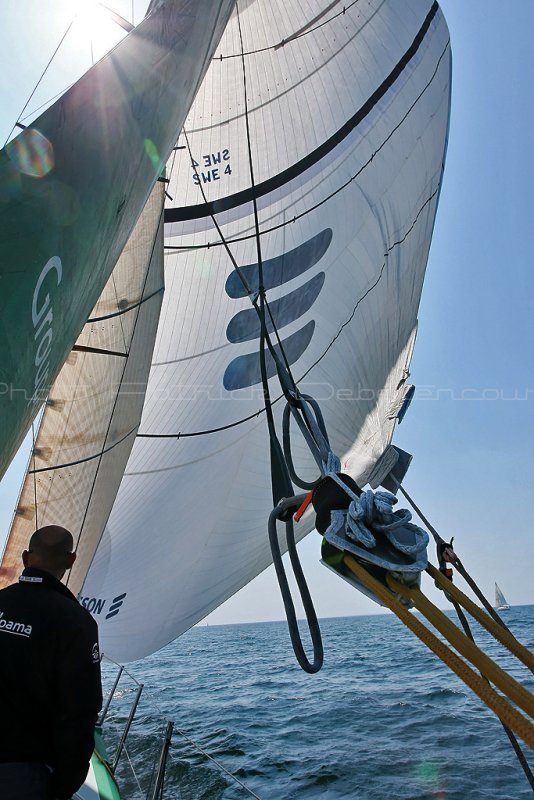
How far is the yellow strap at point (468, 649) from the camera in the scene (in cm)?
131

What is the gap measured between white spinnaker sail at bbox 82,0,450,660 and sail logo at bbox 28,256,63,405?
4.28 m

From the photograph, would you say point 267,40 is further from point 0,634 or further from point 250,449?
point 0,634

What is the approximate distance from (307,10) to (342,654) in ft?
70.9

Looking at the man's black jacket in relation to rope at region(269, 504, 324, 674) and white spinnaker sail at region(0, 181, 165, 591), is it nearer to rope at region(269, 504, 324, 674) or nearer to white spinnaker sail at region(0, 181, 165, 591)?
rope at region(269, 504, 324, 674)

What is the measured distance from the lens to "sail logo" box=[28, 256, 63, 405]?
3.97ft

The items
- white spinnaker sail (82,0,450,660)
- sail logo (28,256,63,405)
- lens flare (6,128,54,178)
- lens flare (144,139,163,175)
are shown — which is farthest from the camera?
white spinnaker sail (82,0,450,660)

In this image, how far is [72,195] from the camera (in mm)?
1279

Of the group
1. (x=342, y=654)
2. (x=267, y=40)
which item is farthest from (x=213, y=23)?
(x=342, y=654)

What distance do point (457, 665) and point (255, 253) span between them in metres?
4.86

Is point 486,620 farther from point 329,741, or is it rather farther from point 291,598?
point 329,741

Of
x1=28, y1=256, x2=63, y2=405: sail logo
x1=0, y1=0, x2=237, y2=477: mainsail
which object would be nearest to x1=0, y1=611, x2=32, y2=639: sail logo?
x1=0, y1=0, x2=237, y2=477: mainsail

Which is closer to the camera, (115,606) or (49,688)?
(49,688)

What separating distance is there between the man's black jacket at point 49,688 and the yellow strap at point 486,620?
3.91 ft

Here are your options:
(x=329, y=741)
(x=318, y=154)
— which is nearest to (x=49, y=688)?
(x=318, y=154)
